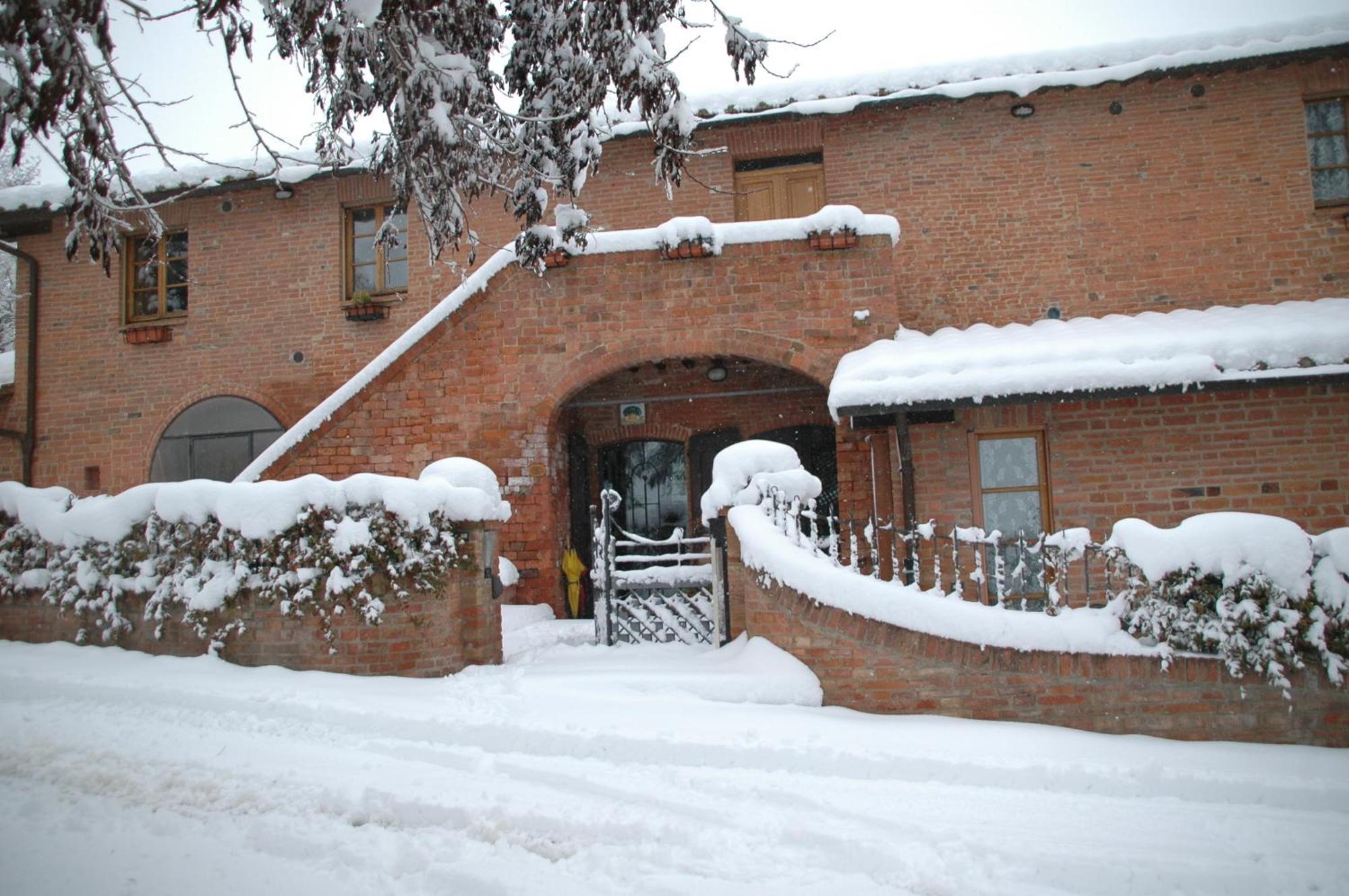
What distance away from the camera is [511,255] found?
9391mm

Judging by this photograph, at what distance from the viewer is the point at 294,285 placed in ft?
42.9

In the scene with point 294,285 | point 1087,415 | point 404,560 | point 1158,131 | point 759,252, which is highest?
point 1158,131

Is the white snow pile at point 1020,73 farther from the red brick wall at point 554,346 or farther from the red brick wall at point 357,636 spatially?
the red brick wall at point 357,636

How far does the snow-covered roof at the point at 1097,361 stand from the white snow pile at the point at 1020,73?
3594 mm

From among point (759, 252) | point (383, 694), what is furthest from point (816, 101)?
point (383, 694)

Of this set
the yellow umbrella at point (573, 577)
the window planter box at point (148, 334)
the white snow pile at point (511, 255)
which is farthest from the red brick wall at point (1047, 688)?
the window planter box at point (148, 334)

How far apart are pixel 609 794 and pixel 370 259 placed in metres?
10.9

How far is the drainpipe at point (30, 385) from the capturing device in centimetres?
1328

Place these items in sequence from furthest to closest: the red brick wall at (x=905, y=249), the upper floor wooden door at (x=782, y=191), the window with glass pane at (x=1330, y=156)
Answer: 1. the upper floor wooden door at (x=782, y=191)
2. the window with glass pane at (x=1330, y=156)
3. the red brick wall at (x=905, y=249)

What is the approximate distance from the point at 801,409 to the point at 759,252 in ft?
8.99

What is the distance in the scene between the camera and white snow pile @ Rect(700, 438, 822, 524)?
6.48 meters

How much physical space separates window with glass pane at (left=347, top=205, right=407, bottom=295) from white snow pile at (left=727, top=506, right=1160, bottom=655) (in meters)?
9.09

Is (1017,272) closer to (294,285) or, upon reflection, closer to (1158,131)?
(1158,131)

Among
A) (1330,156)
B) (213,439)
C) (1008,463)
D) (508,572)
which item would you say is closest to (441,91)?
(508,572)
